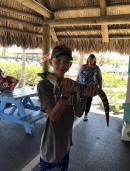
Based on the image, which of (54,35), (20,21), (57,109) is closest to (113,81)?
(54,35)

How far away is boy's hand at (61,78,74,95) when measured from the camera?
127cm

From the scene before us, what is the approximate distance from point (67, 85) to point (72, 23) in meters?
4.12

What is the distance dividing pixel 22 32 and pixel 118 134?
4777 mm

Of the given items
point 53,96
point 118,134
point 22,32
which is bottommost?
point 118,134

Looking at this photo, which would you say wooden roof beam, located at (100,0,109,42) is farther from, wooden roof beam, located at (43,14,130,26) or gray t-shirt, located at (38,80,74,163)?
gray t-shirt, located at (38,80,74,163)

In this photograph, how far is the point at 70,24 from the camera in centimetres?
496

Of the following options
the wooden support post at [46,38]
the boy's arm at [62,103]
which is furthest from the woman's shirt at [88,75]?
the boy's arm at [62,103]

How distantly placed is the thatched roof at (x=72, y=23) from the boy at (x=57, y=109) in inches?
124

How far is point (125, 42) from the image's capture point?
18.1ft

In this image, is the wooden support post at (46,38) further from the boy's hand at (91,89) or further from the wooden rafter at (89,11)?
the boy's hand at (91,89)

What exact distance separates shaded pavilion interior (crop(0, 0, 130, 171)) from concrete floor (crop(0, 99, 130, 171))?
240mm

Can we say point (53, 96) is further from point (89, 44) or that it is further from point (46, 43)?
point (89, 44)

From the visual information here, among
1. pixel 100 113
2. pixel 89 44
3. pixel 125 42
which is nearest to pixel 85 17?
pixel 89 44

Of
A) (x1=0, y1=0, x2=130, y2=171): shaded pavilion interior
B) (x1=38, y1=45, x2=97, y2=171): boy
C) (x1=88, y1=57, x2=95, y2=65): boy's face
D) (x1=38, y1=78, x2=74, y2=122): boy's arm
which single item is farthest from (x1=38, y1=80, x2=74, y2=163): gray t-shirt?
(x1=88, y1=57, x2=95, y2=65): boy's face
